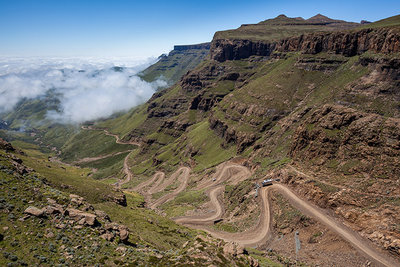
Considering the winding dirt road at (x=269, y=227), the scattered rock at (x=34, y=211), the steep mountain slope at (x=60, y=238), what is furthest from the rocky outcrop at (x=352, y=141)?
the scattered rock at (x=34, y=211)

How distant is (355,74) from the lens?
123625 millimetres

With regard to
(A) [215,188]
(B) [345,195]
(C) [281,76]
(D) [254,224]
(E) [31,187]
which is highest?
(C) [281,76]

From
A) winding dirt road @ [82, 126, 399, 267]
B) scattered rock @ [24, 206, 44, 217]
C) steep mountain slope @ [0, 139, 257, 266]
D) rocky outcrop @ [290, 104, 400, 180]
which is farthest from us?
rocky outcrop @ [290, 104, 400, 180]

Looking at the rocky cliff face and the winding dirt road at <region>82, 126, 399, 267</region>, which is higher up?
the rocky cliff face

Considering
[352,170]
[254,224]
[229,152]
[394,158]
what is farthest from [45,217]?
[229,152]

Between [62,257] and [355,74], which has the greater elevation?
[355,74]

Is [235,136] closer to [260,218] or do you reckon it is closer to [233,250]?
[260,218]

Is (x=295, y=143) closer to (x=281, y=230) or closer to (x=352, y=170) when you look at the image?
(x=352, y=170)

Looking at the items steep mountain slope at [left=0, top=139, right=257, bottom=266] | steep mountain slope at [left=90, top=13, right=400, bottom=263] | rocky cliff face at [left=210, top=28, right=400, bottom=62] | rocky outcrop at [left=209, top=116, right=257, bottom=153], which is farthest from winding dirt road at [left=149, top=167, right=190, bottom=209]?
rocky cliff face at [left=210, top=28, right=400, bottom=62]

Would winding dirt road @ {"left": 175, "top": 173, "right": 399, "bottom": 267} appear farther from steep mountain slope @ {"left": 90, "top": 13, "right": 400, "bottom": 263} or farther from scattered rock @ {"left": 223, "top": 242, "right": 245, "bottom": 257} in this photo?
scattered rock @ {"left": 223, "top": 242, "right": 245, "bottom": 257}

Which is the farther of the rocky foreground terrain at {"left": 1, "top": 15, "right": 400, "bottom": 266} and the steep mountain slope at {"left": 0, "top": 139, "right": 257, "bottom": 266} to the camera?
the rocky foreground terrain at {"left": 1, "top": 15, "right": 400, "bottom": 266}

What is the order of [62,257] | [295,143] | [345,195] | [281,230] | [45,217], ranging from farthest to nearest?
[295,143]
[281,230]
[345,195]
[45,217]
[62,257]

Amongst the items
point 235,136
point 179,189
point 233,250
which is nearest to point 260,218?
point 233,250

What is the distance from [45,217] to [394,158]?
86.1 m
